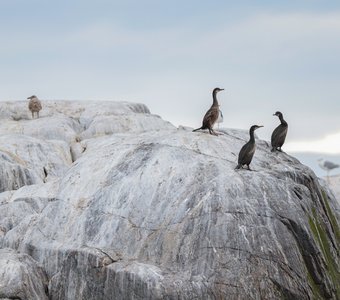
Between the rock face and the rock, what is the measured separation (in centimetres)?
34

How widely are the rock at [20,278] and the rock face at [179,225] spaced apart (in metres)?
0.34

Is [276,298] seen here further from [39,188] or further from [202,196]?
[39,188]

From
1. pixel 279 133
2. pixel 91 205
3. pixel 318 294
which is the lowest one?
pixel 318 294

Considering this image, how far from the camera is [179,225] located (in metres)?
22.1

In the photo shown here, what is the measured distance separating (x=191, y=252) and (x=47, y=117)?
24.3 metres

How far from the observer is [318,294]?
22266mm

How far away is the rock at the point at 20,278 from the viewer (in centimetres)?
2141

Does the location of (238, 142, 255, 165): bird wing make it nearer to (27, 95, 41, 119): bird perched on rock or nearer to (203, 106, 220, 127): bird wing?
(203, 106, 220, 127): bird wing

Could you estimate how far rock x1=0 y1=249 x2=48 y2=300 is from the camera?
→ 21.4 meters

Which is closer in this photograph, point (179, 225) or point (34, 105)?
point (179, 225)

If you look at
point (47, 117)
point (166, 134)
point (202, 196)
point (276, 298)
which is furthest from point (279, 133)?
point (47, 117)

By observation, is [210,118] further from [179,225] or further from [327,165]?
[327,165]

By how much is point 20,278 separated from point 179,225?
4.45 meters

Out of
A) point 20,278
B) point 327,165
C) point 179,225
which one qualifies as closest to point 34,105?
point 327,165
